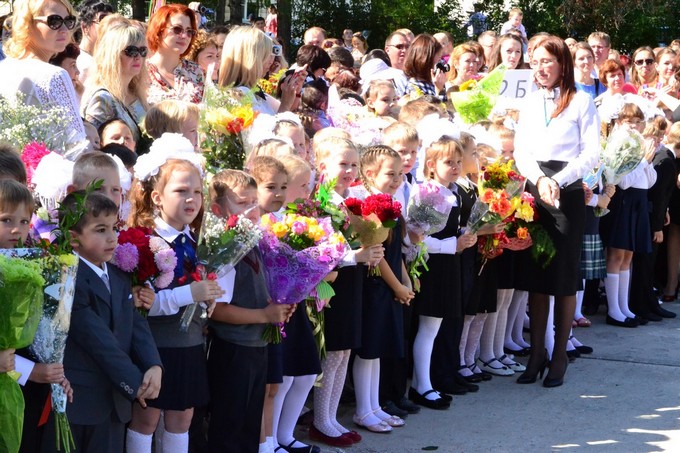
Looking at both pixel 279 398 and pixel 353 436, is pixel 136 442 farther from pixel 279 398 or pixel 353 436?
pixel 353 436

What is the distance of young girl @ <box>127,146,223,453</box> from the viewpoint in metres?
4.80

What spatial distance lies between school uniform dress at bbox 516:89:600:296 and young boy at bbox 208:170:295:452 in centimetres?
292

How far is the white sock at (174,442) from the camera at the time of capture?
4.89 meters

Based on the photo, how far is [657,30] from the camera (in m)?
23.8

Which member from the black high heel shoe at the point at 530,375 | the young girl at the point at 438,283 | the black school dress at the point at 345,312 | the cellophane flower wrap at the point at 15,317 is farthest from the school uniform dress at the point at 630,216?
the cellophane flower wrap at the point at 15,317

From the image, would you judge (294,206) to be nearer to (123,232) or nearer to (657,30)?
(123,232)

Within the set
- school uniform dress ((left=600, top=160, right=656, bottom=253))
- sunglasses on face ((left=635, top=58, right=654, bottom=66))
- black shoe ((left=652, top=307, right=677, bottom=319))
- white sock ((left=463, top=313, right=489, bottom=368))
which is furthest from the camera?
sunglasses on face ((left=635, top=58, right=654, bottom=66))

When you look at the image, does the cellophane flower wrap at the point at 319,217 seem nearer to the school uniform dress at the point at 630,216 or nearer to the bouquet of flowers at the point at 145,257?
the bouquet of flowers at the point at 145,257

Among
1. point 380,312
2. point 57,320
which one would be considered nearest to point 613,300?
point 380,312

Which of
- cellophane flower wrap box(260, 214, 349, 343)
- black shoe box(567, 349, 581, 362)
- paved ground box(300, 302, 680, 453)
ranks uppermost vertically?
cellophane flower wrap box(260, 214, 349, 343)

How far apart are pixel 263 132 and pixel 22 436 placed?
254 cm

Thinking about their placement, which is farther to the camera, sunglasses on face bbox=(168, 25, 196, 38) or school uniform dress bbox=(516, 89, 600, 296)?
school uniform dress bbox=(516, 89, 600, 296)

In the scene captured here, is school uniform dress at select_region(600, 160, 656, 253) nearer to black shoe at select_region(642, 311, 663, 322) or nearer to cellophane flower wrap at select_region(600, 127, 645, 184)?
black shoe at select_region(642, 311, 663, 322)

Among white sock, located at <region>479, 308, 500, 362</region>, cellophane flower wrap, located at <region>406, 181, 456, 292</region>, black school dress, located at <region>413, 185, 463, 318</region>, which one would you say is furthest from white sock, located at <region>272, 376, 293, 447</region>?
white sock, located at <region>479, 308, 500, 362</region>
